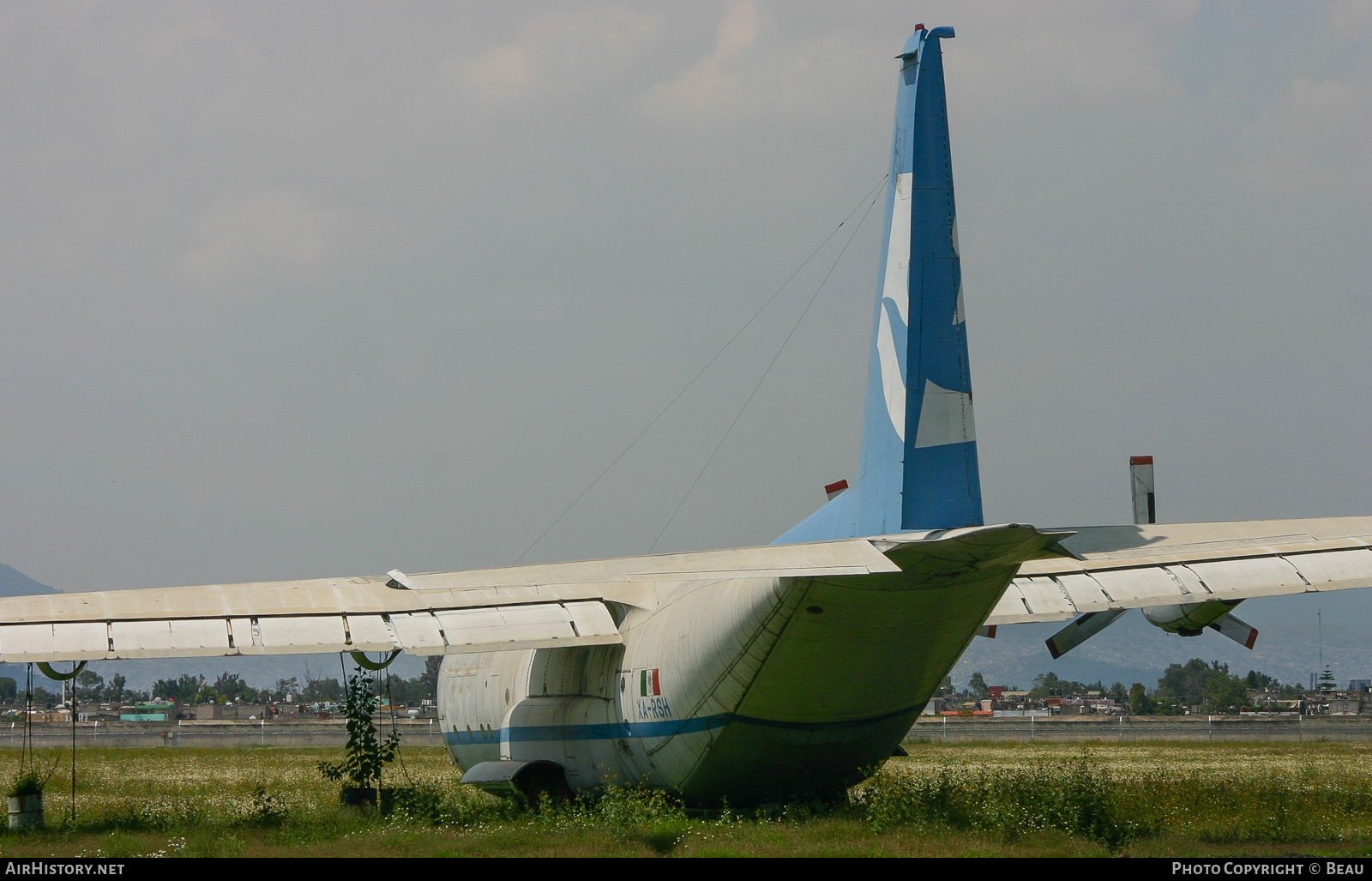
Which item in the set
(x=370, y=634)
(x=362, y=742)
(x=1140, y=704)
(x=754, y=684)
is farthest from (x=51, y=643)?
(x=1140, y=704)

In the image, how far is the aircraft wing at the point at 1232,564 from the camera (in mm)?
13133

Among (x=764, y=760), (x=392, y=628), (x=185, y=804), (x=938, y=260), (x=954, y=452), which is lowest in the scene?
(x=185, y=804)

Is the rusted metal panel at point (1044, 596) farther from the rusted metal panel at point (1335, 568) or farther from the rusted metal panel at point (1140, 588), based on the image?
the rusted metal panel at point (1335, 568)

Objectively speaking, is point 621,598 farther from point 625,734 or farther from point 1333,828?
point 1333,828

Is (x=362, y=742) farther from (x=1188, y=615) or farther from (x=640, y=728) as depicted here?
(x=1188, y=615)

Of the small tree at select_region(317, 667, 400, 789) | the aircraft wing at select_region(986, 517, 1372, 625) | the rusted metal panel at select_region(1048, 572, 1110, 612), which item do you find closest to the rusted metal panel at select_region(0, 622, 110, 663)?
the small tree at select_region(317, 667, 400, 789)

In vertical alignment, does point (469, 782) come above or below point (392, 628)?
below

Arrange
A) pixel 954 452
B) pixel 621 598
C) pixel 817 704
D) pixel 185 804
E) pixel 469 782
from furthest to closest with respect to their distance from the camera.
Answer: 1. pixel 185 804
2. pixel 469 782
3. pixel 621 598
4. pixel 817 704
5. pixel 954 452

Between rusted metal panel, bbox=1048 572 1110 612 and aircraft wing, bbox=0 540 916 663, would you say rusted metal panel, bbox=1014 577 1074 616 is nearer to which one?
rusted metal panel, bbox=1048 572 1110 612

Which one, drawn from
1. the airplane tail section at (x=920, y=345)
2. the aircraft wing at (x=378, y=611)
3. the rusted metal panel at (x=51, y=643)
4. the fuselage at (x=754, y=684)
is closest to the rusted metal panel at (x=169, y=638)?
the aircraft wing at (x=378, y=611)

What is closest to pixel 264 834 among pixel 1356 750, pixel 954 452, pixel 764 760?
pixel 764 760

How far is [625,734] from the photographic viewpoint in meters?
15.5

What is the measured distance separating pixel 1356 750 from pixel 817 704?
25416 millimetres

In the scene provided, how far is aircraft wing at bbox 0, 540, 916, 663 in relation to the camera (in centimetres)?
1153
